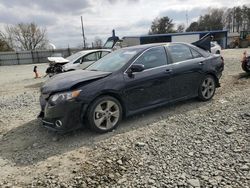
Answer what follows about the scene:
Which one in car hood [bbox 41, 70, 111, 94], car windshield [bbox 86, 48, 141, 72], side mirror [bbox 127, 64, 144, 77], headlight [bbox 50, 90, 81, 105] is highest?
car windshield [bbox 86, 48, 141, 72]

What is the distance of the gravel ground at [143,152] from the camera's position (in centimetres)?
288

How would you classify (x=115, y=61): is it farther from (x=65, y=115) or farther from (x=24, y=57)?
(x=24, y=57)

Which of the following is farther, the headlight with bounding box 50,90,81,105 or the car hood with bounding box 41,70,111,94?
the car hood with bounding box 41,70,111,94

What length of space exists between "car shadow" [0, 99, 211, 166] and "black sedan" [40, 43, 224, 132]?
24cm

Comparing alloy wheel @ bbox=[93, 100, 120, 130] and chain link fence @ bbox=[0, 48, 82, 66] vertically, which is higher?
chain link fence @ bbox=[0, 48, 82, 66]

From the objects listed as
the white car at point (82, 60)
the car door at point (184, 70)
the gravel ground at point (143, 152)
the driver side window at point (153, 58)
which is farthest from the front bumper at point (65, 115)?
the white car at point (82, 60)

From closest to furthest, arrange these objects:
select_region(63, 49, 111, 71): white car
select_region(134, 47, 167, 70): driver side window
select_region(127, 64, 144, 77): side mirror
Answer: select_region(127, 64, 144, 77): side mirror, select_region(134, 47, 167, 70): driver side window, select_region(63, 49, 111, 71): white car

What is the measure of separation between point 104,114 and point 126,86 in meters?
0.67

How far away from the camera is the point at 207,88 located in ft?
18.8

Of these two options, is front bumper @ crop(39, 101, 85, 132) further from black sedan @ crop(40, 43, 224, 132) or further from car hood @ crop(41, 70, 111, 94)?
car hood @ crop(41, 70, 111, 94)

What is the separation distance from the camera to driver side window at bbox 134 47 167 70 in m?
4.80

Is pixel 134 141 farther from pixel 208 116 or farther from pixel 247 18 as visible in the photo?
pixel 247 18

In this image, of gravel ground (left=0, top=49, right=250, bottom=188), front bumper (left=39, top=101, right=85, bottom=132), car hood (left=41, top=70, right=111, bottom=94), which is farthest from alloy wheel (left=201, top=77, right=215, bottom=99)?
front bumper (left=39, top=101, right=85, bottom=132)

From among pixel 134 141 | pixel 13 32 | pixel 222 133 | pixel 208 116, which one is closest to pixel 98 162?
pixel 134 141
